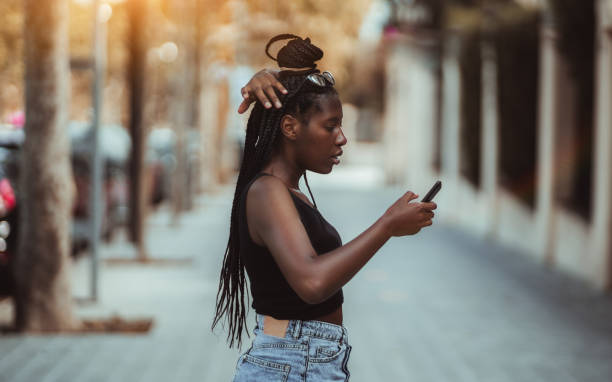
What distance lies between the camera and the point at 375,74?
152 feet

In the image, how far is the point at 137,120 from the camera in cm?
1331

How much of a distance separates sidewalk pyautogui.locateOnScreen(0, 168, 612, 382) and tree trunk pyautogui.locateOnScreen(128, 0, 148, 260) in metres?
0.64

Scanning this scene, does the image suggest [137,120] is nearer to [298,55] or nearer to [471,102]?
[471,102]

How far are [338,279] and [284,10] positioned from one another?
3149 centimetres

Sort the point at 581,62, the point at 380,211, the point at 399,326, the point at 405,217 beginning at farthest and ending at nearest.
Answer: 1. the point at 380,211
2. the point at 581,62
3. the point at 399,326
4. the point at 405,217

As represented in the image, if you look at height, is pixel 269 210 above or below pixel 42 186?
above

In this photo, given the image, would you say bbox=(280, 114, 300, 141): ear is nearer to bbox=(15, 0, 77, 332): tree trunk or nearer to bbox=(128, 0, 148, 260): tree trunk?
bbox=(15, 0, 77, 332): tree trunk

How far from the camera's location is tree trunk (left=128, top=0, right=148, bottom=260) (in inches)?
507

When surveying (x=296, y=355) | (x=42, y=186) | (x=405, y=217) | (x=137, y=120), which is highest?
(x=405, y=217)

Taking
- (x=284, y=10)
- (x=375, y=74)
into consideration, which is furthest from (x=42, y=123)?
(x=375, y=74)

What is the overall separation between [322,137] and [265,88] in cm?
21

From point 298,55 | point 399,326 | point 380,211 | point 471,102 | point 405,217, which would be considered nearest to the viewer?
point 405,217

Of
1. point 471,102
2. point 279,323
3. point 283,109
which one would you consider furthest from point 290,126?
point 471,102

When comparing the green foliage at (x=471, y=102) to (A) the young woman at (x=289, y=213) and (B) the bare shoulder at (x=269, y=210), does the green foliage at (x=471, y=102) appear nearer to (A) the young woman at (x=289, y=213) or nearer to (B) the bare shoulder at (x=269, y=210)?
(A) the young woman at (x=289, y=213)
